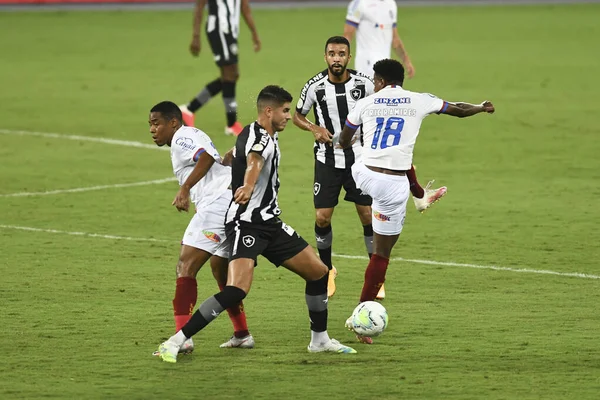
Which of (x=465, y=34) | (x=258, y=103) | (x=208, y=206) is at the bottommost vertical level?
(x=465, y=34)

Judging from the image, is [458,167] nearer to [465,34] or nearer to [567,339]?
[567,339]

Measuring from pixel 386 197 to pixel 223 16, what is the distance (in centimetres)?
1044

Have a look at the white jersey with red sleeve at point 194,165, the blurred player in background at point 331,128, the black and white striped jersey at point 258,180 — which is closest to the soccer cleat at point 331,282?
the blurred player in background at point 331,128

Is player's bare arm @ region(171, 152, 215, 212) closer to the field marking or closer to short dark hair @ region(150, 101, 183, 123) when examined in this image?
short dark hair @ region(150, 101, 183, 123)

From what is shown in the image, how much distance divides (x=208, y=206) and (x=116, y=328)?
1405 millimetres

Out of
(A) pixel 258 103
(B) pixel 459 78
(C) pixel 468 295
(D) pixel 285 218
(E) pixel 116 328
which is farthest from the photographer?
(B) pixel 459 78

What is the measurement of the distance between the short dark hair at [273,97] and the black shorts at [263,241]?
33.7 inches

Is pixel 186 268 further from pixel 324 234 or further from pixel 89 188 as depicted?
pixel 89 188

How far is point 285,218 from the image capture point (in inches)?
553

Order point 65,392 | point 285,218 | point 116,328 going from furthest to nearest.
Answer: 1. point 285,218
2. point 116,328
3. point 65,392

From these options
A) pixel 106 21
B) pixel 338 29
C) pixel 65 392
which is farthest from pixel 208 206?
pixel 106 21

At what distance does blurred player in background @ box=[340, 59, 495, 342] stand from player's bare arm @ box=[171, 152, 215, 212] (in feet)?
4.66

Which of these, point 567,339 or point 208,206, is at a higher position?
point 208,206

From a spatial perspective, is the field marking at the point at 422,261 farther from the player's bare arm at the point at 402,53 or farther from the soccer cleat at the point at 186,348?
the player's bare arm at the point at 402,53
